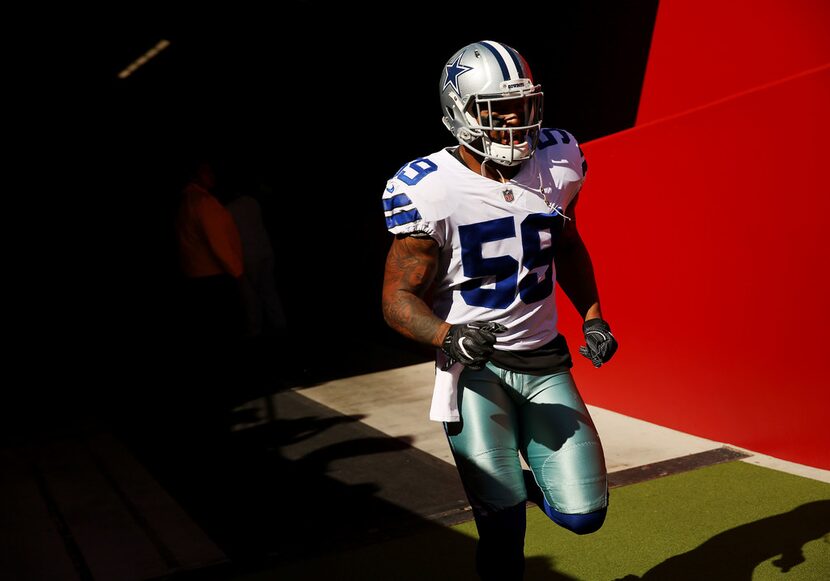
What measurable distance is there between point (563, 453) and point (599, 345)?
1.24 feet

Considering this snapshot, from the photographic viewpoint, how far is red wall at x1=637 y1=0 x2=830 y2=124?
5465 millimetres

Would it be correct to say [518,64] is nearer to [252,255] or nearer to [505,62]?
[505,62]

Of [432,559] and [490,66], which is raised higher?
[490,66]

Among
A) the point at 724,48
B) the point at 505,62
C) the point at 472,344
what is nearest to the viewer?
the point at 472,344

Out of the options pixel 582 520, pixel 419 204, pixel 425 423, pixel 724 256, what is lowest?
pixel 425 423

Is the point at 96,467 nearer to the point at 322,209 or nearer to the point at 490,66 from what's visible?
the point at 490,66

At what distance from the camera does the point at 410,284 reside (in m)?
2.89

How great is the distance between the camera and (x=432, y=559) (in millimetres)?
4027

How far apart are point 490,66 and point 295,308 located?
9.64 m

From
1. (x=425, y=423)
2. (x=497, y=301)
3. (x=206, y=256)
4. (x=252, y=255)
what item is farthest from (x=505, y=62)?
(x=252, y=255)

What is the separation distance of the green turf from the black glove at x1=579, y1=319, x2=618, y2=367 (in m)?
1.19

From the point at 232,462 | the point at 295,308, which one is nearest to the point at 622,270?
the point at 232,462

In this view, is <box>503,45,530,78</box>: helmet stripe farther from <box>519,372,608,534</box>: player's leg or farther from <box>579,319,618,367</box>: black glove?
<box>519,372,608,534</box>: player's leg

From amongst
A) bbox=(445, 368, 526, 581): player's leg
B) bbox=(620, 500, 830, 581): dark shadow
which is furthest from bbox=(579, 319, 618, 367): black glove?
bbox=(620, 500, 830, 581): dark shadow
